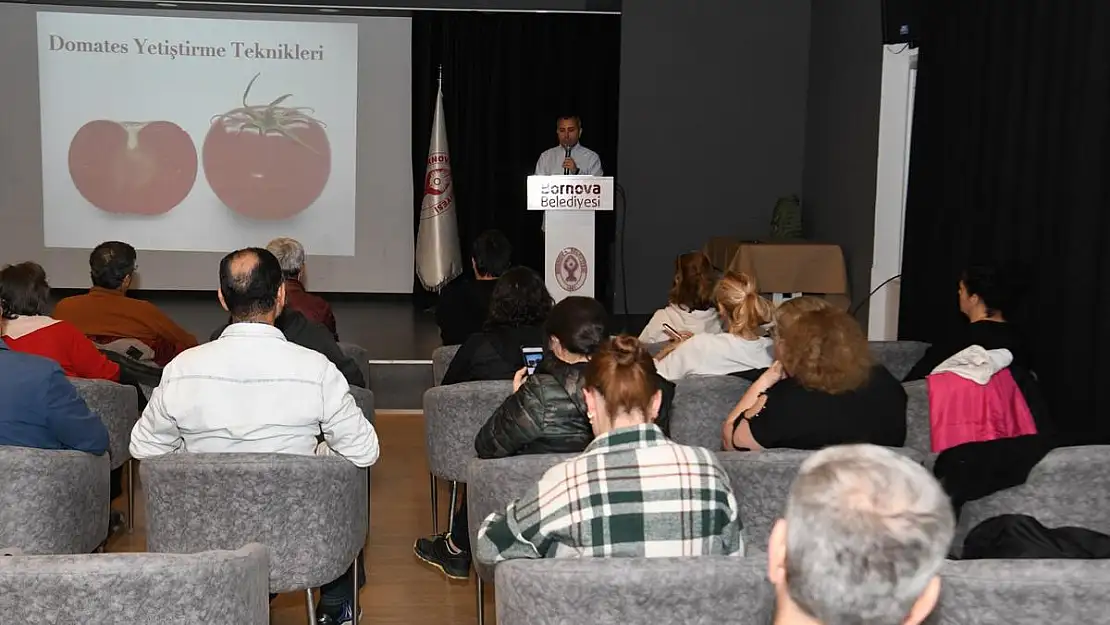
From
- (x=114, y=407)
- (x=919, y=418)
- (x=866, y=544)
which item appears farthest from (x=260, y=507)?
(x=919, y=418)

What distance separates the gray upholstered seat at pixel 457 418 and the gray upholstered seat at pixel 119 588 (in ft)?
5.22

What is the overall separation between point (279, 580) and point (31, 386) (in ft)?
2.61

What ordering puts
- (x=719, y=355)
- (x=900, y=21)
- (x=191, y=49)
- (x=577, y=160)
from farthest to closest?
(x=191, y=49), (x=577, y=160), (x=900, y=21), (x=719, y=355)

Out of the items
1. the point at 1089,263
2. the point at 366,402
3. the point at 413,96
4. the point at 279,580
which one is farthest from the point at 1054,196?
the point at 413,96

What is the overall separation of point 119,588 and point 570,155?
5.82 m

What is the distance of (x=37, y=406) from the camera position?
284cm

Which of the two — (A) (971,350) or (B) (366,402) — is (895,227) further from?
(B) (366,402)

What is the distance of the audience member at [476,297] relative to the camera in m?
4.82

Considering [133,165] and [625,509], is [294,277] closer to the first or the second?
[625,509]

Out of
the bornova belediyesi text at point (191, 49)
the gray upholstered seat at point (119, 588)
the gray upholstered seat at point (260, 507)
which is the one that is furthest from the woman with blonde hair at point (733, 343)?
the bornova belediyesi text at point (191, 49)

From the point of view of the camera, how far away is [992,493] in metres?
2.49

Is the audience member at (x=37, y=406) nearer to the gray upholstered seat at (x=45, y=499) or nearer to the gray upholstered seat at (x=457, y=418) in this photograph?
the gray upholstered seat at (x=45, y=499)

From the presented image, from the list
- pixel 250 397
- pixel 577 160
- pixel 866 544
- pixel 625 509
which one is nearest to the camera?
pixel 866 544

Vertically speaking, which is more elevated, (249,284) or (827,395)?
(249,284)
